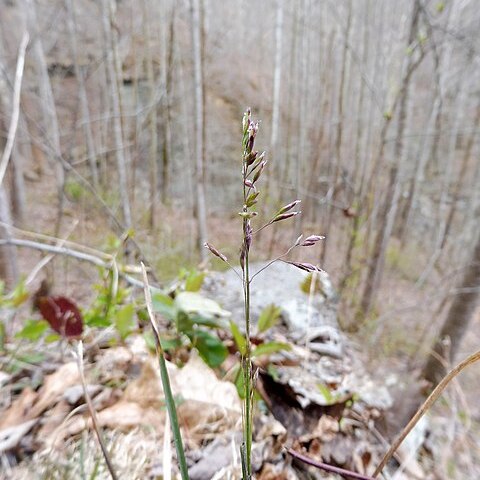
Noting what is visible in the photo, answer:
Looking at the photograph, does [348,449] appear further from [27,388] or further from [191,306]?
[27,388]

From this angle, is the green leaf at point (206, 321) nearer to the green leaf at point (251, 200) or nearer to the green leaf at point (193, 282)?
the green leaf at point (193, 282)

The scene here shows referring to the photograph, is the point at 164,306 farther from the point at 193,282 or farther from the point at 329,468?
the point at 329,468

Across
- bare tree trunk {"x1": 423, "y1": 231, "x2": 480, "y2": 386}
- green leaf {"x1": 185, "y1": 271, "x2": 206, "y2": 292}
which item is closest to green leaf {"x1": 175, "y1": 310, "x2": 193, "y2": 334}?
green leaf {"x1": 185, "y1": 271, "x2": 206, "y2": 292}

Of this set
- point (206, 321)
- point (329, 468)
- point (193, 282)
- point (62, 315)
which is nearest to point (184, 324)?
point (206, 321)

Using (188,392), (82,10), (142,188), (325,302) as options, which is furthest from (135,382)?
(82,10)

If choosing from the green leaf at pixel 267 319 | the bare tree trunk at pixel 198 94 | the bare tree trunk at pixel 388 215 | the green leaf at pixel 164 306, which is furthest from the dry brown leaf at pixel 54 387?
the bare tree trunk at pixel 388 215
